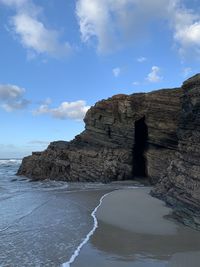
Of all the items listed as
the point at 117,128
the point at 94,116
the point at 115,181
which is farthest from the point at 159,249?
the point at 94,116

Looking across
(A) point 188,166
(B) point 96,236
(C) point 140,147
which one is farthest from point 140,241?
(C) point 140,147

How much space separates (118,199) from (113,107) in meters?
14.7

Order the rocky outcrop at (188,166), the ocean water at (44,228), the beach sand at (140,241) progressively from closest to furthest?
the beach sand at (140,241), the ocean water at (44,228), the rocky outcrop at (188,166)

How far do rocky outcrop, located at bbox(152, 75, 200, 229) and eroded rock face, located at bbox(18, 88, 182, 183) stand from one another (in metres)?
11.4

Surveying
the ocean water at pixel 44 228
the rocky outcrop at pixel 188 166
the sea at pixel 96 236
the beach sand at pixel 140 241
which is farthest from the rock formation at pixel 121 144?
the beach sand at pixel 140 241

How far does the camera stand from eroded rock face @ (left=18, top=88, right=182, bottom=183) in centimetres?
2812

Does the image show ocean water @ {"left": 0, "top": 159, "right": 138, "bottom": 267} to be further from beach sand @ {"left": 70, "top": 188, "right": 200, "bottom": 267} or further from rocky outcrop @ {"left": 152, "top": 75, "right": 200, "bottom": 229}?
rocky outcrop @ {"left": 152, "top": 75, "right": 200, "bottom": 229}

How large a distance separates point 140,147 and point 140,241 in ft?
70.2

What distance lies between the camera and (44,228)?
13.2 meters

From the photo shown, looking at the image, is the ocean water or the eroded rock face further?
the eroded rock face

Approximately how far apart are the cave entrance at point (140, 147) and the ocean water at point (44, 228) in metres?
10.7

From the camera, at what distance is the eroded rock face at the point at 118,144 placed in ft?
92.3

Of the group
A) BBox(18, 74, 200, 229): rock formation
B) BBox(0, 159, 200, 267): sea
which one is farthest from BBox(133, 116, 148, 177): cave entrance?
BBox(0, 159, 200, 267): sea

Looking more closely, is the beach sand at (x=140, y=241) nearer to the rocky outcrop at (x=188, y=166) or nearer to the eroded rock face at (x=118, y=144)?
the rocky outcrop at (x=188, y=166)
